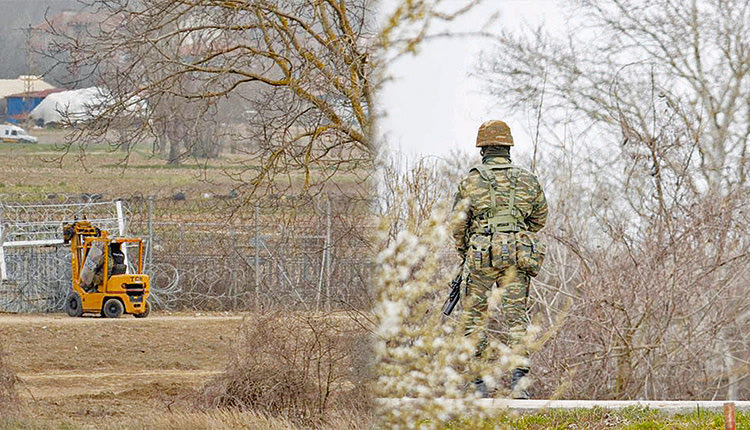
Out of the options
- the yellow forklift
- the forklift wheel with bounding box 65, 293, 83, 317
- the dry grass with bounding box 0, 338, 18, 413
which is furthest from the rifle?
the forklift wheel with bounding box 65, 293, 83, 317

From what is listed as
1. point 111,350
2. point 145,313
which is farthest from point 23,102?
point 111,350

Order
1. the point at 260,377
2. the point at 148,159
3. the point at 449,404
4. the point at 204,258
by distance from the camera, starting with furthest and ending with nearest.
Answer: the point at 204,258 → the point at 148,159 → the point at 260,377 → the point at 449,404

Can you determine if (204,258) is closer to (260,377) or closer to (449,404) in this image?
(260,377)

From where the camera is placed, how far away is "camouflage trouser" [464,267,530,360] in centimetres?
398

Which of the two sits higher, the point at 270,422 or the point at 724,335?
the point at 724,335

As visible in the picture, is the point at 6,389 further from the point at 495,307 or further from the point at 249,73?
the point at 495,307

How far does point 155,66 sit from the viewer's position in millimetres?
6621

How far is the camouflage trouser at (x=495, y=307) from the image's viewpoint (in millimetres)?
3984

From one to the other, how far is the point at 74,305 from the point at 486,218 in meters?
9.75

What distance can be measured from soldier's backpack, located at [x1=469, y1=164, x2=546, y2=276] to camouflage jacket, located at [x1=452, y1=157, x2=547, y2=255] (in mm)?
13

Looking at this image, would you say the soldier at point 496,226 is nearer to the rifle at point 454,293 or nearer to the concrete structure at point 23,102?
the rifle at point 454,293

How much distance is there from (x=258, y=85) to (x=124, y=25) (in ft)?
3.00

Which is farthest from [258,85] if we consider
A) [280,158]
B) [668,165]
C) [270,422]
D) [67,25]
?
[668,165]

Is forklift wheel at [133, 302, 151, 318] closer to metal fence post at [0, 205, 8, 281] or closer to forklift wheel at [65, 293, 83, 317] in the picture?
forklift wheel at [65, 293, 83, 317]
